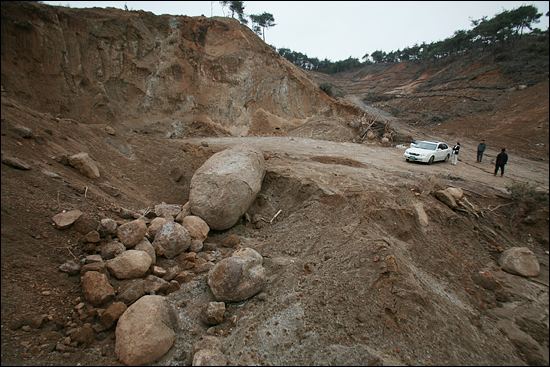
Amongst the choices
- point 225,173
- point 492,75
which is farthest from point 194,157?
point 492,75

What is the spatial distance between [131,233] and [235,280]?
6.78 feet

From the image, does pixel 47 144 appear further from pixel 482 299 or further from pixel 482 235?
pixel 482 235

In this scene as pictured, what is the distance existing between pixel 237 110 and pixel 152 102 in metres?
5.48

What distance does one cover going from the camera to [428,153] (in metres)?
11.2

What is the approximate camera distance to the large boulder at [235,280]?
398 centimetres

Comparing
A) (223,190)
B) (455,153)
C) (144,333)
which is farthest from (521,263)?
(455,153)

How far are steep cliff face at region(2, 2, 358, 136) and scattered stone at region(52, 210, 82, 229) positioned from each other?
34.9ft

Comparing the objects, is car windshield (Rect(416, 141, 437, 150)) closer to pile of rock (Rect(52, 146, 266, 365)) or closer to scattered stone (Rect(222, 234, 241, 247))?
pile of rock (Rect(52, 146, 266, 365))

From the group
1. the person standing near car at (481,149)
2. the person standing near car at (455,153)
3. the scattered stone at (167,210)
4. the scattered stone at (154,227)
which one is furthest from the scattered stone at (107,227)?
the person standing near car at (481,149)

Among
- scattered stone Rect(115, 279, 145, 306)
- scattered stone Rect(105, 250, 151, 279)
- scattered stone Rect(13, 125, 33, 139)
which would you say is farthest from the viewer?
scattered stone Rect(13, 125, 33, 139)

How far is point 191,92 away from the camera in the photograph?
56.9 feet

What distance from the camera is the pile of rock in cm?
308

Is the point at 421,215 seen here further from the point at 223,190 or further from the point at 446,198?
the point at 223,190

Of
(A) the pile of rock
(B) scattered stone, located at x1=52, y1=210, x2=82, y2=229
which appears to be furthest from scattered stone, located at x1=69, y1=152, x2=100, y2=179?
(B) scattered stone, located at x1=52, y1=210, x2=82, y2=229
